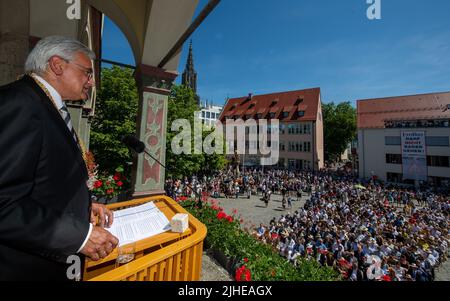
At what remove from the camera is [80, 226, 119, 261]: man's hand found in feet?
3.53

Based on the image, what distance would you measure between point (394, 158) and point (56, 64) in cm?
3617

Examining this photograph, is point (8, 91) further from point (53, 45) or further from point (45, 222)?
point (45, 222)

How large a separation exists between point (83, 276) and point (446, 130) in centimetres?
3678

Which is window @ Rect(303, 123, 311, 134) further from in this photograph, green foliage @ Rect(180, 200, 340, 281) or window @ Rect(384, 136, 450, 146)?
green foliage @ Rect(180, 200, 340, 281)

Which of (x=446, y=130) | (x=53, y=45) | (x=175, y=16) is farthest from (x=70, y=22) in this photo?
(x=446, y=130)

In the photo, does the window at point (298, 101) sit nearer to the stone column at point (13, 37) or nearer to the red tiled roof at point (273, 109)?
the red tiled roof at point (273, 109)

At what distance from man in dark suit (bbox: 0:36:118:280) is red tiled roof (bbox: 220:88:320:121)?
38.7 meters

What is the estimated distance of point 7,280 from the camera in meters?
0.91

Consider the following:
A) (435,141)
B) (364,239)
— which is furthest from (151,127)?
(435,141)

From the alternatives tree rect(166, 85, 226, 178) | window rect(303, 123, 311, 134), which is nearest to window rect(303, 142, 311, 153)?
window rect(303, 123, 311, 134)

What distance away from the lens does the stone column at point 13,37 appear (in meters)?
2.40

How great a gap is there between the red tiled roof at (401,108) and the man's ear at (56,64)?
37.5 metres

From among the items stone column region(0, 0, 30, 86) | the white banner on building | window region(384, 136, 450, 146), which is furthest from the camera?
the white banner on building

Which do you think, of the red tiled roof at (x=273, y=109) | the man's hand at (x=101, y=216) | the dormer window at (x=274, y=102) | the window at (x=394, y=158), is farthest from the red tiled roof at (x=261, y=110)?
the man's hand at (x=101, y=216)
